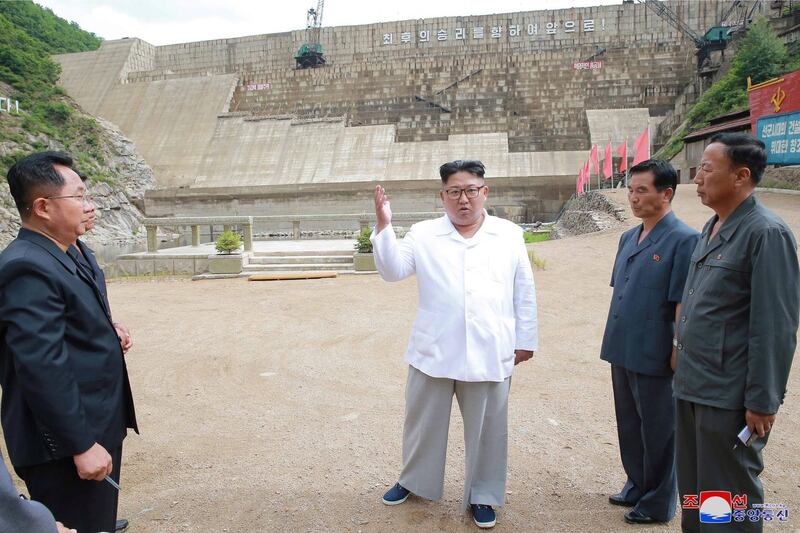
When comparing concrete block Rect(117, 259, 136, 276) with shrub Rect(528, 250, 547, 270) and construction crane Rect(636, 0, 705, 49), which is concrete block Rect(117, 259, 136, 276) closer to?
shrub Rect(528, 250, 547, 270)

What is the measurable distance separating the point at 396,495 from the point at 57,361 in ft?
5.78

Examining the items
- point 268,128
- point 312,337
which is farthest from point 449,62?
point 312,337

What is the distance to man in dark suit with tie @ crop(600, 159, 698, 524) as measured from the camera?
2449 millimetres

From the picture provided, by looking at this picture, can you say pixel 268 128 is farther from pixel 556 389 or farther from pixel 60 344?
pixel 60 344

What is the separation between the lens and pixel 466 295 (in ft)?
7.99

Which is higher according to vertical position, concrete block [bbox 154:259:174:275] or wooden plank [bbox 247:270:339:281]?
concrete block [bbox 154:259:174:275]

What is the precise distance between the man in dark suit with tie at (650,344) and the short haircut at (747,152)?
1.66 feet

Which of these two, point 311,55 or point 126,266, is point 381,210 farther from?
point 311,55

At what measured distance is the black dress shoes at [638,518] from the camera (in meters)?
2.50

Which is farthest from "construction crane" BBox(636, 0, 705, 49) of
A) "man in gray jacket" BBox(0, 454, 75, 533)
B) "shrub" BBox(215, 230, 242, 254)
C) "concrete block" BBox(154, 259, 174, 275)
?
"man in gray jacket" BBox(0, 454, 75, 533)

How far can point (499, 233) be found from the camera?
2.55 meters

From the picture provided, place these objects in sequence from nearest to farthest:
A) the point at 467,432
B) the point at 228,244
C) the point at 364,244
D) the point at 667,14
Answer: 1. the point at 467,432
2. the point at 364,244
3. the point at 228,244
4. the point at 667,14

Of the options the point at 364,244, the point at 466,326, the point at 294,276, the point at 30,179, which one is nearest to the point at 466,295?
the point at 466,326

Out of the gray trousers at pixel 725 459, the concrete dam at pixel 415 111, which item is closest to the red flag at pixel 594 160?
the concrete dam at pixel 415 111
